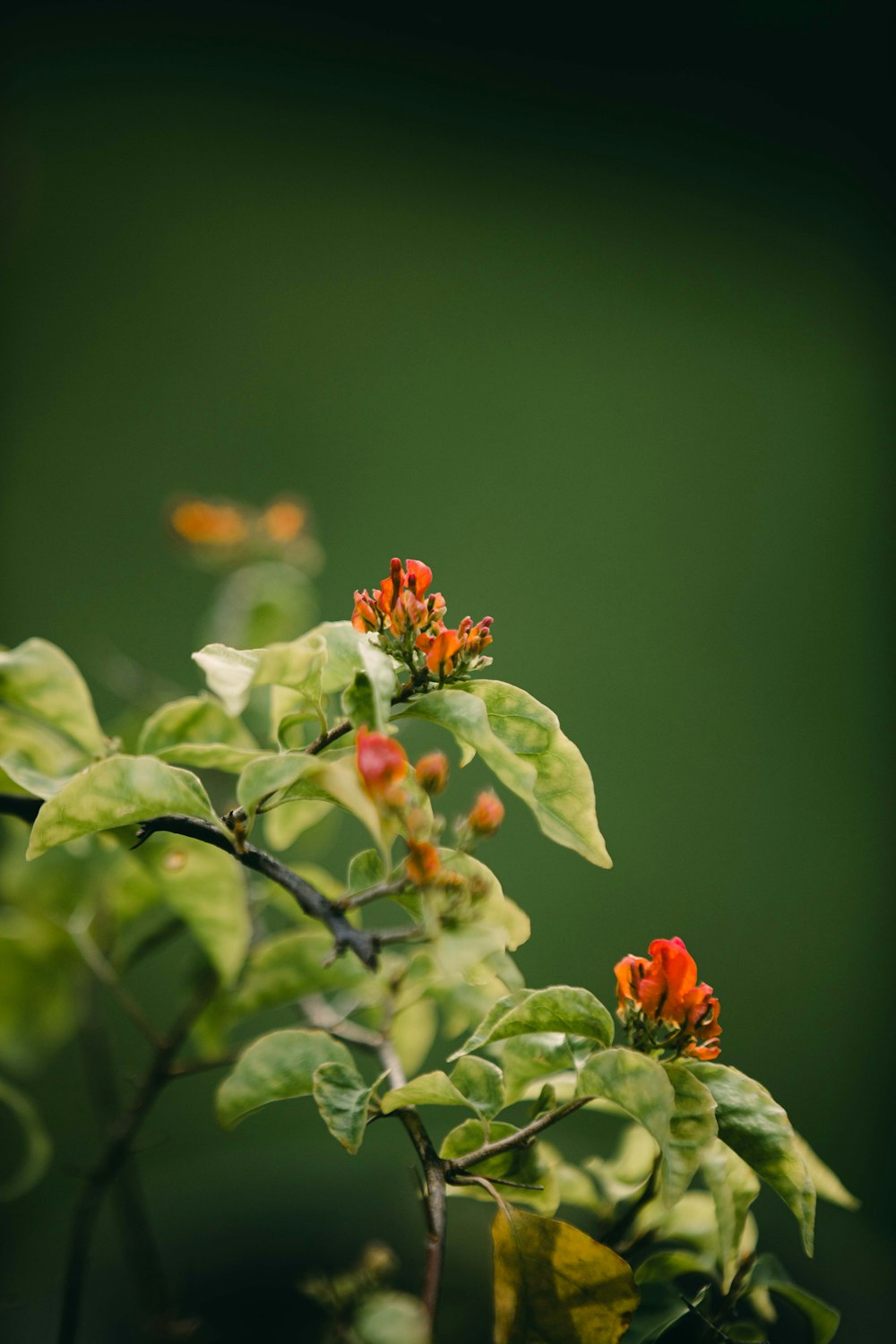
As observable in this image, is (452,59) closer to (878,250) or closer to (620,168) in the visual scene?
(620,168)

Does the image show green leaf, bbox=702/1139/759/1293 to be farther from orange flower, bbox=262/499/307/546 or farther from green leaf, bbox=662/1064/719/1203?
orange flower, bbox=262/499/307/546

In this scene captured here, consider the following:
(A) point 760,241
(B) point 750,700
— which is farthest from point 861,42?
(B) point 750,700

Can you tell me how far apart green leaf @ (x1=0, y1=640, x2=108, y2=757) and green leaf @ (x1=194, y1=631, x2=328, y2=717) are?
13 cm

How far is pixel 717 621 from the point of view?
1993 millimetres

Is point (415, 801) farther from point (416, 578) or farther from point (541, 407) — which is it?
point (541, 407)

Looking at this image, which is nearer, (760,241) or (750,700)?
(750,700)

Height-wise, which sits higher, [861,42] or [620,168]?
[861,42]

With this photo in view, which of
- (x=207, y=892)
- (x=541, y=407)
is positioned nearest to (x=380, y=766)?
(x=207, y=892)

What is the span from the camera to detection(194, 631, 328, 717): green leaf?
0.31 meters

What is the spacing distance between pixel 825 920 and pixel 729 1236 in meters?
1.80

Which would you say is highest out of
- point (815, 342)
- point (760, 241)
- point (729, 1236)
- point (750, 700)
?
point (760, 241)

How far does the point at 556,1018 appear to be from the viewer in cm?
33

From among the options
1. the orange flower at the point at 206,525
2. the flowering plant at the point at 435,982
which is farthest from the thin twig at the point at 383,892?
the orange flower at the point at 206,525

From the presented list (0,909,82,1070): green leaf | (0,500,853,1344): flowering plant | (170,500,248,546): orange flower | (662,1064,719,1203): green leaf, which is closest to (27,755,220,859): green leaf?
(0,500,853,1344): flowering plant
